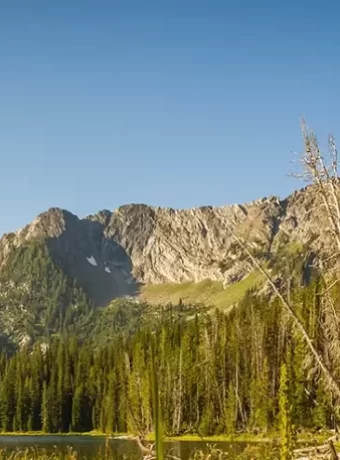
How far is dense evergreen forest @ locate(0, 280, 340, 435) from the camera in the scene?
300ft

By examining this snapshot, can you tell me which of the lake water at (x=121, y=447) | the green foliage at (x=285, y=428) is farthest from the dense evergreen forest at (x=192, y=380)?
the green foliage at (x=285, y=428)

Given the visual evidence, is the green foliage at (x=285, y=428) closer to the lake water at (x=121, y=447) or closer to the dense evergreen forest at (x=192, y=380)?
the lake water at (x=121, y=447)

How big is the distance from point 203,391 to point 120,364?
29830 millimetres

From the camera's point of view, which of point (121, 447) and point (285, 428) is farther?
point (121, 447)

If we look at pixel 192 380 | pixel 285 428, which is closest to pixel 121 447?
pixel 192 380

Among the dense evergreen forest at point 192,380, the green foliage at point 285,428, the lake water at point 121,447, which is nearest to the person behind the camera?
the green foliage at point 285,428

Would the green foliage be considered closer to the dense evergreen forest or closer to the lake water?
the lake water

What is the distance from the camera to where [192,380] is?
111812mm

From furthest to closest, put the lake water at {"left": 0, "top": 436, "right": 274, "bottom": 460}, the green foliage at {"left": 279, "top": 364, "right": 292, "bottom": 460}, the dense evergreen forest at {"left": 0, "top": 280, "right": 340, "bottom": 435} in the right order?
the dense evergreen forest at {"left": 0, "top": 280, "right": 340, "bottom": 435} → the lake water at {"left": 0, "top": 436, "right": 274, "bottom": 460} → the green foliage at {"left": 279, "top": 364, "right": 292, "bottom": 460}

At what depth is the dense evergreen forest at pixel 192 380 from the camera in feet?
300

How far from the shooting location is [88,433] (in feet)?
446

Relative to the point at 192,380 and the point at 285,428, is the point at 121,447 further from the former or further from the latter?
the point at 285,428

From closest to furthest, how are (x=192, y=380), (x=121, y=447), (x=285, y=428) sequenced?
(x=285, y=428)
(x=121, y=447)
(x=192, y=380)

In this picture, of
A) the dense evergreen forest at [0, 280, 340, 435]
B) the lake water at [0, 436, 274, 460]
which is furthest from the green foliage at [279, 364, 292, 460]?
the dense evergreen forest at [0, 280, 340, 435]
